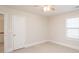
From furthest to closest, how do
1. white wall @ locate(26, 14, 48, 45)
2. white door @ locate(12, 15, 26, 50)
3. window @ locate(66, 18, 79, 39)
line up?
window @ locate(66, 18, 79, 39)
white wall @ locate(26, 14, 48, 45)
white door @ locate(12, 15, 26, 50)

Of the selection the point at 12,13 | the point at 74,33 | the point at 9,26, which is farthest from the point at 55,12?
the point at 9,26

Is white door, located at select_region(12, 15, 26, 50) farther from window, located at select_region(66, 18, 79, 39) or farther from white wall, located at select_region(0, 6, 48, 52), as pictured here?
→ window, located at select_region(66, 18, 79, 39)

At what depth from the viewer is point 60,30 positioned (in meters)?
2.46

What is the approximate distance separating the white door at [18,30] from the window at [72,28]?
1.12 meters

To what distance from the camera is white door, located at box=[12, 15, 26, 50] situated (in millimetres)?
2115

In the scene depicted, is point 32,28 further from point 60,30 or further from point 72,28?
point 72,28

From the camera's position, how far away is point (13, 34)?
2168mm

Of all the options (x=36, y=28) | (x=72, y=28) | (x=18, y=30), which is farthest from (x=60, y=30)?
(x=18, y=30)

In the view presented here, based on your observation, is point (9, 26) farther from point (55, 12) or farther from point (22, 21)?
point (55, 12)

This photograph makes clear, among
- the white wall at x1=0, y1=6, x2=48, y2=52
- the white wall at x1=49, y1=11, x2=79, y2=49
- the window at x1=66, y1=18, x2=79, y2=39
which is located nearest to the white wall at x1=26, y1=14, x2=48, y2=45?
the white wall at x1=0, y1=6, x2=48, y2=52

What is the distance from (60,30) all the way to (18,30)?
1084 mm

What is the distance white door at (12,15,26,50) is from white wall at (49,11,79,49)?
0.67 meters

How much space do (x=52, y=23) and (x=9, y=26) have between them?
106cm
